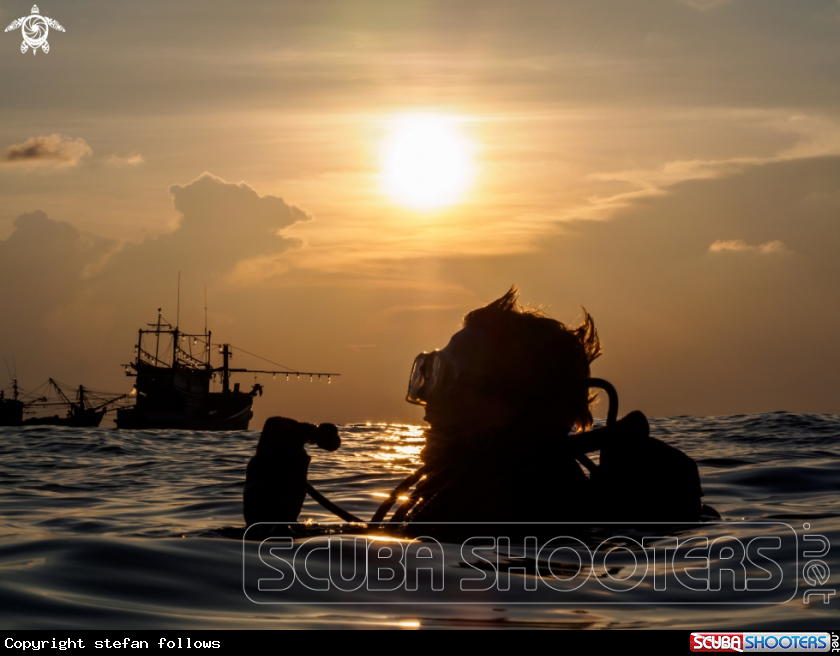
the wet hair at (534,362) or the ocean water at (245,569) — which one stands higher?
the wet hair at (534,362)

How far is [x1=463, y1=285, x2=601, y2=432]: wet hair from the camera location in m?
4.16

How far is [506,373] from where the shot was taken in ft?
13.7

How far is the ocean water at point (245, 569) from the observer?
8.84 ft

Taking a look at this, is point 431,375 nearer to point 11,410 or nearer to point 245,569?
point 245,569

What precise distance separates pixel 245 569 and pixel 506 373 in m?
1.61

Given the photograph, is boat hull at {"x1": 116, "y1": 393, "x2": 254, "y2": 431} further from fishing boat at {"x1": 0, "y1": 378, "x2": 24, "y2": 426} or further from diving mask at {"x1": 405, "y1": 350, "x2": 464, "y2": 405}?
diving mask at {"x1": 405, "y1": 350, "x2": 464, "y2": 405}

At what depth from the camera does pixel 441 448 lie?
4219 mm

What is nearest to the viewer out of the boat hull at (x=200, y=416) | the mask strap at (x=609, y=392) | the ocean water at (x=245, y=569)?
the ocean water at (x=245, y=569)

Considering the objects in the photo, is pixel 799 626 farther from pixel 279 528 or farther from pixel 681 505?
pixel 279 528

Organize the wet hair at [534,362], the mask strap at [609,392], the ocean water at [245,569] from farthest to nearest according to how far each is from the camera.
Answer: the wet hair at [534,362] < the mask strap at [609,392] < the ocean water at [245,569]

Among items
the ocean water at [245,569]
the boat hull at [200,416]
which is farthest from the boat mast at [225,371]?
the ocean water at [245,569]

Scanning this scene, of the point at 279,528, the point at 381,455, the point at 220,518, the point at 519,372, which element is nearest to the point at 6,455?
the point at 381,455

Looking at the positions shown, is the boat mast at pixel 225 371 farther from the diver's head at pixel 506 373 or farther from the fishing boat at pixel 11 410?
the diver's head at pixel 506 373

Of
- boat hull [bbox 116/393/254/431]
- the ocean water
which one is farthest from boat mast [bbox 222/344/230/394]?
the ocean water
